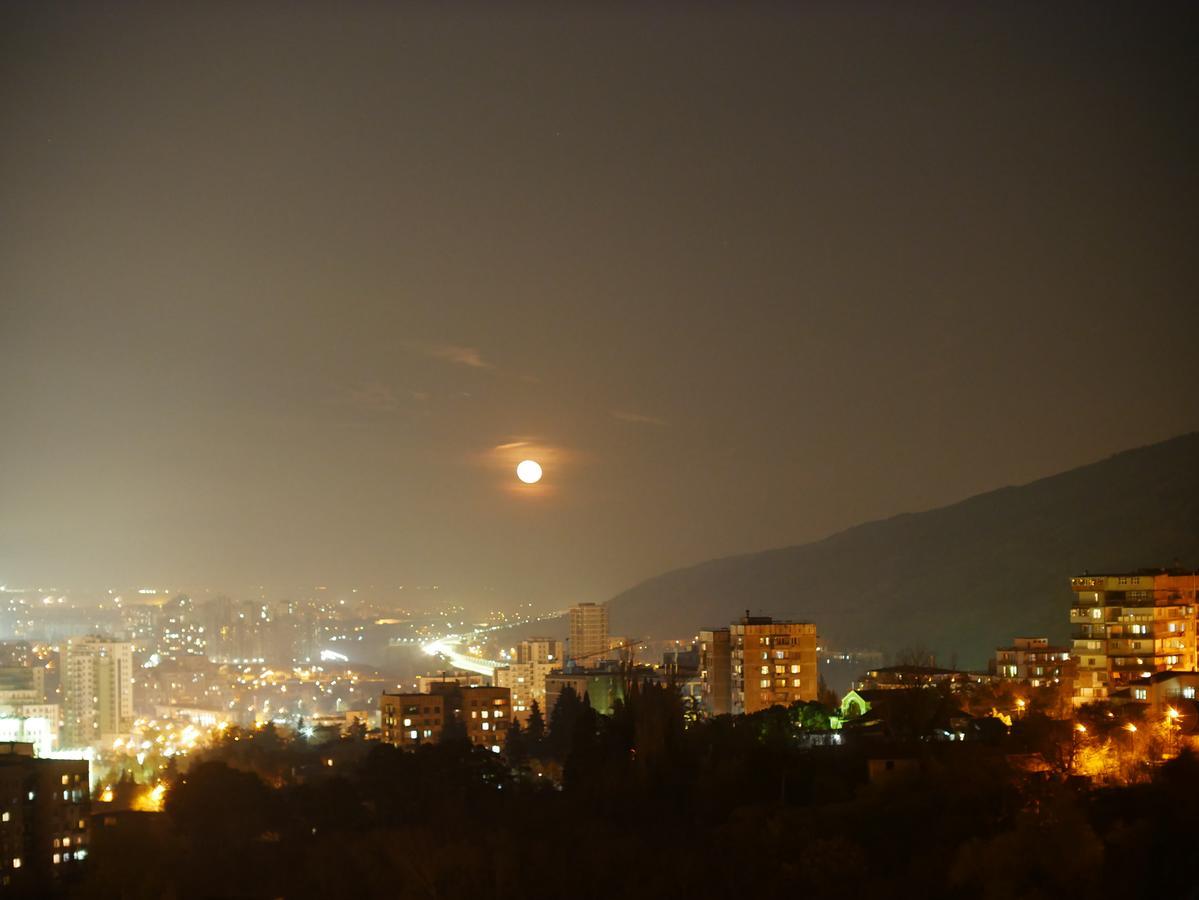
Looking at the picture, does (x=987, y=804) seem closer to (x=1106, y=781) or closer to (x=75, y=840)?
(x=1106, y=781)

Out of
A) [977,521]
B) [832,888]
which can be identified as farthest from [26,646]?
[832,888]

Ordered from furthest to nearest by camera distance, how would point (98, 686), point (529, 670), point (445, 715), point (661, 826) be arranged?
1. point (98, 686)
2. point (529, 670)
3. point (445, 715)
4. point (661, 826)

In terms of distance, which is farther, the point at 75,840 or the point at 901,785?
the point at 75,840

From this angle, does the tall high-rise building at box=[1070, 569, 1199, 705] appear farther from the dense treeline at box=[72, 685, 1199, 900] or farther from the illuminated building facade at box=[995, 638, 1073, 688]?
the dense treeline at box=[72, 685, 1199, 900]

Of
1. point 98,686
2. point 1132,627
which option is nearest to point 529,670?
point 98,686

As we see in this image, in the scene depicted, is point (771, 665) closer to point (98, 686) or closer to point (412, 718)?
point (412, 718)
